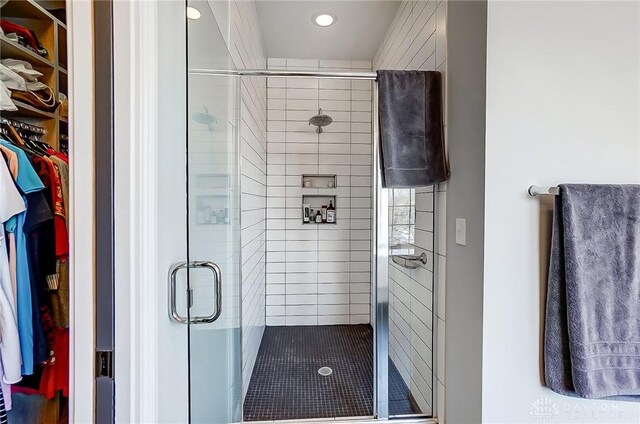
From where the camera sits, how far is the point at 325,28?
2.42 m

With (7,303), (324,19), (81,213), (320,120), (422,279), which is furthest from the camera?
A: (320,120)

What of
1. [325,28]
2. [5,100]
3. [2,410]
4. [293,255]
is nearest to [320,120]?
[325,28]

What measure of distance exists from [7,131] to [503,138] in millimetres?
1897

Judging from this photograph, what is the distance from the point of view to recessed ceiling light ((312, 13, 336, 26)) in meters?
2.24

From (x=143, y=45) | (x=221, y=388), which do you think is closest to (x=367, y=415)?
(x=221, y=388)

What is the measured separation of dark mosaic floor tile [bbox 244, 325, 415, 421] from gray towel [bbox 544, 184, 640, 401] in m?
0.99

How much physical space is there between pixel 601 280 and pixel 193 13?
172 centimetres

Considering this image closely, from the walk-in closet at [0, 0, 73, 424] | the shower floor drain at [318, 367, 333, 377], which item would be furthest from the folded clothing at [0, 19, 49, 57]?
the shower floor drain at [318, 367, 333, 377]

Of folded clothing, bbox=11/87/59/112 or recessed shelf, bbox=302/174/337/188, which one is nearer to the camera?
folded clothing, bbox=11/87/59/112

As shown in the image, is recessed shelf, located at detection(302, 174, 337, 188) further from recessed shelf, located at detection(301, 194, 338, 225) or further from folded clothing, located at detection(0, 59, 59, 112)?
folded clothing, located at detection(0, 59, 59, 112)

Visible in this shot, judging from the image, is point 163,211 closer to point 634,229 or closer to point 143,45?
point 143,45

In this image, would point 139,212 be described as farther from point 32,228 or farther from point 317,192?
point 317,192

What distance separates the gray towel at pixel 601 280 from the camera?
1042 millimetres

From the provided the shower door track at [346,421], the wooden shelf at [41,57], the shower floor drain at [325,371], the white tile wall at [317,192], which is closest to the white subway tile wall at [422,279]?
the shower door track at [346,421]
